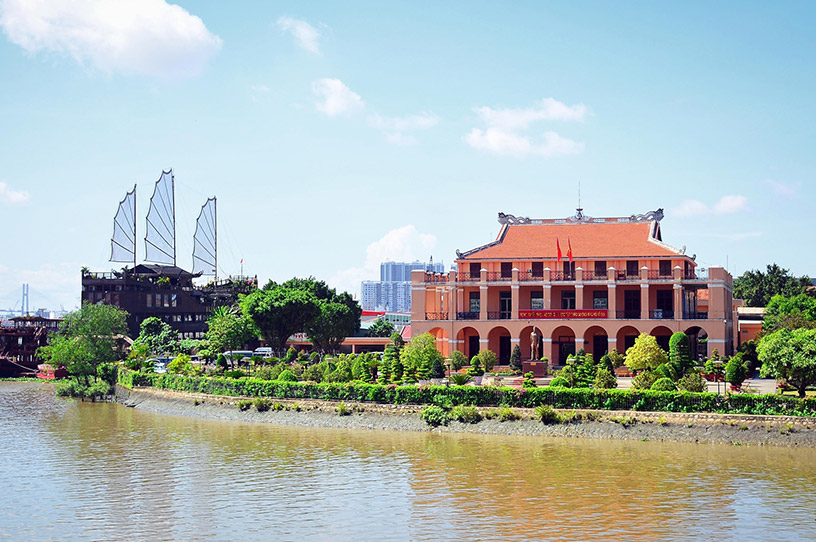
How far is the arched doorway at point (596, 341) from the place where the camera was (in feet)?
219

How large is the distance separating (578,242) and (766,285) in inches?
1555

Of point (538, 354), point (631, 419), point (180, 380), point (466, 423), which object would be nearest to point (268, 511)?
point (466, 423)

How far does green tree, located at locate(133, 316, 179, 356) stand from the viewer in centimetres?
8625

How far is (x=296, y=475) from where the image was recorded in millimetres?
34812

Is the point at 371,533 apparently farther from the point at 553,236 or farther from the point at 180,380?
the point at 553,236

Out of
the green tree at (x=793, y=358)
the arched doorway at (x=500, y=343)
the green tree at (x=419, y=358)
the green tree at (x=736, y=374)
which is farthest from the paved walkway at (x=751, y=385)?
the arched doorway at (x=500, y=343)

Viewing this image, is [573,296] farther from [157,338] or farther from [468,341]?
[157,338]

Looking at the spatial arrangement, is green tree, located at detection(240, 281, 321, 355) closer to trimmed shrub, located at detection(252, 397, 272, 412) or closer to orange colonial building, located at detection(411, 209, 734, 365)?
orange colonial building, located at detection(411, 209, 734, 365)

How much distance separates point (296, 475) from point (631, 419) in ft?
56.8

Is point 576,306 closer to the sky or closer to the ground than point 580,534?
closer to the sky

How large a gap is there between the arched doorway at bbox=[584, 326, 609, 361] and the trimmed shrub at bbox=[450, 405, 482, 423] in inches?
947

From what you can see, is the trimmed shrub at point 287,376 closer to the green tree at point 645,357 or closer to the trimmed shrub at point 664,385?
the green tree at point 645,357

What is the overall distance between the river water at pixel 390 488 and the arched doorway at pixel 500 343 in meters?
23.9

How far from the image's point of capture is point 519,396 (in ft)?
148
